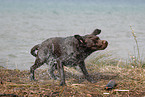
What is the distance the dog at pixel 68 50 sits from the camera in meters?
5.38

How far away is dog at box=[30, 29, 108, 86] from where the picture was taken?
5.38 meters

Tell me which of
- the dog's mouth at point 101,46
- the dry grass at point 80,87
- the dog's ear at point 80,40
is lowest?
the dry grass at point 80,87

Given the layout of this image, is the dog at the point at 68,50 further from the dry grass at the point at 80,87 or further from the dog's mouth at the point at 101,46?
the dry grass at the point at 80,87

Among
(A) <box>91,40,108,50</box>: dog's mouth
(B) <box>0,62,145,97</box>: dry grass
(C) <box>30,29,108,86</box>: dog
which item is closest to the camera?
(B) <box>0,62,145,97</box>: dry grass

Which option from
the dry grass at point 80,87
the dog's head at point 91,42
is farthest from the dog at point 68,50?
the dry grass at point 80,87

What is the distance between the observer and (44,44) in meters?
6.01

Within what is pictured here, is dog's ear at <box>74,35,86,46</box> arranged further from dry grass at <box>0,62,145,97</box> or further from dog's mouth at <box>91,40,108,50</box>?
dry grass at <box>0,62,145,97</box>

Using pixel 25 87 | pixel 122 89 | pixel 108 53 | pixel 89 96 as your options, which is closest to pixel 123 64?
pixel 108 53

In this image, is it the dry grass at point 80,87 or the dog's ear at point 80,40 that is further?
the dog's ear at point 80,40

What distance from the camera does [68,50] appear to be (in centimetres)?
554

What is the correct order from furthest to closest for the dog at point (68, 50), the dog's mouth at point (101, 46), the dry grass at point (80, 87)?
the dog at point (68, 50) → the dog's mouth at point (101, 46) → the dry grass at point (80, 87)

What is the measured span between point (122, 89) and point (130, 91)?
174mm

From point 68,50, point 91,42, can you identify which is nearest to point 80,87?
point 68,50

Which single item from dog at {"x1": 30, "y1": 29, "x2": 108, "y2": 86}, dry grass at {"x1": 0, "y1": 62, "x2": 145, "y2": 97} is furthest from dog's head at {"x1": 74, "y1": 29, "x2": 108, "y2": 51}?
dry grass at {"x1": 0, "y1": 62, "x2": 145, "y2": 97}
